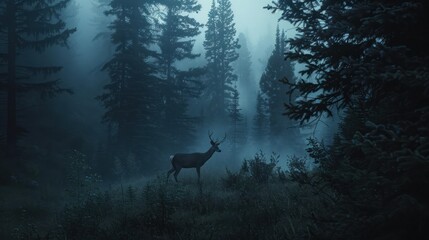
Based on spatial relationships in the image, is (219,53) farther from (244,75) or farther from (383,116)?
(383,116)

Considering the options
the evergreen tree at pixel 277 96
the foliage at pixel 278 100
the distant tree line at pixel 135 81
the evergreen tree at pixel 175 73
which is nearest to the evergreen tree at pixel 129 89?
the distant tree line at pixel 135 81

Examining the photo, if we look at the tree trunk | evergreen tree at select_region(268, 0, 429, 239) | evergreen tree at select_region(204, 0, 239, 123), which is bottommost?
evergreen tree at select_region(268, 0, 429, 239)

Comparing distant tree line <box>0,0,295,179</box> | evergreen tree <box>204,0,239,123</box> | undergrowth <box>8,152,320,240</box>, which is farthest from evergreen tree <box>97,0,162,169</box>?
evergreen tree <box>204,0,239,123</box>

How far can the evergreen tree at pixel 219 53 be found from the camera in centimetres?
4128

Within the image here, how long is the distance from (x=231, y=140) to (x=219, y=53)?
36.0 feet

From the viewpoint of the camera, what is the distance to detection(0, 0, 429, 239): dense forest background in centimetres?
313

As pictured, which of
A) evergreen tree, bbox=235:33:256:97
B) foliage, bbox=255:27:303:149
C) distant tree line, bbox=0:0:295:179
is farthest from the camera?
evergreen tree, bbox=235:33:256:97

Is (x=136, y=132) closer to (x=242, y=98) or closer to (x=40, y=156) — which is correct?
(x=40, y=156)

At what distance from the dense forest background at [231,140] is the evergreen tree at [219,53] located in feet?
0.64

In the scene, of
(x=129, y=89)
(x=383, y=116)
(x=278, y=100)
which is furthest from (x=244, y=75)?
(x=383, y=116)

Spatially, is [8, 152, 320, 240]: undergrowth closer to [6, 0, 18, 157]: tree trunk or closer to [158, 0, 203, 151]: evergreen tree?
[6, 0, 18, 157]: tree trunk

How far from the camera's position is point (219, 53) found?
139 feet

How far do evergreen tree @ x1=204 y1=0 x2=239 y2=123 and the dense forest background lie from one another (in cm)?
19

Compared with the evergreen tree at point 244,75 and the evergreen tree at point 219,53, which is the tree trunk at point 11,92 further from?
the evergreen tree at point 244,75
